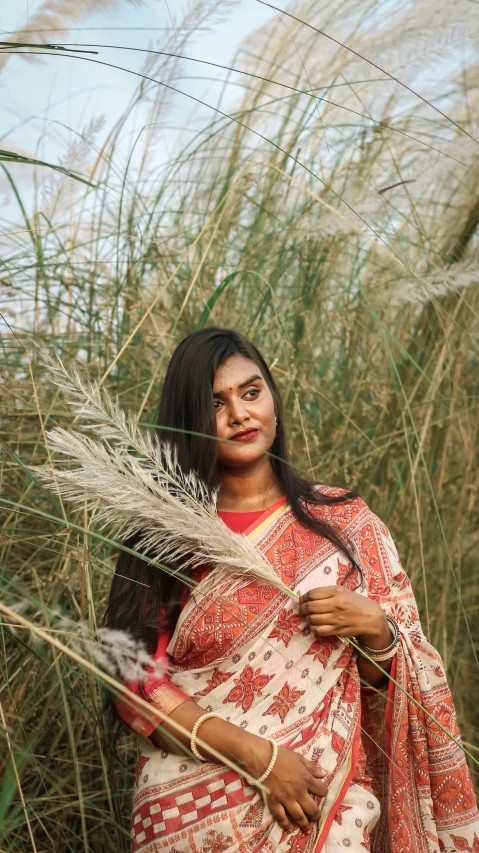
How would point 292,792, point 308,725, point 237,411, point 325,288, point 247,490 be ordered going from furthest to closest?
1. point 325,288
2. point 247,490
3. point 237,411
4. point 308,725
5. point 292,792

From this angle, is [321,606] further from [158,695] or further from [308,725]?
[158,695]

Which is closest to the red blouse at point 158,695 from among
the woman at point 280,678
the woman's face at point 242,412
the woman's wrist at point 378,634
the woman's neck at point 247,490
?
the woman at point 280,678

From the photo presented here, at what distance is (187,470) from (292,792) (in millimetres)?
786

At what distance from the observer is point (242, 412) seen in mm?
2121

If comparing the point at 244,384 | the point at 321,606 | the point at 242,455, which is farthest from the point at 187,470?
the point at 321,606

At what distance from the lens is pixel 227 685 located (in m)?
2.01

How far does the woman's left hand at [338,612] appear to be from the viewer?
6.18 ft

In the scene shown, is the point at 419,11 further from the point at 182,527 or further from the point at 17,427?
the point at 182,527

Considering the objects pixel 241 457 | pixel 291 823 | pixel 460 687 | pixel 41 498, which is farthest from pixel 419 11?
pixel 291 823

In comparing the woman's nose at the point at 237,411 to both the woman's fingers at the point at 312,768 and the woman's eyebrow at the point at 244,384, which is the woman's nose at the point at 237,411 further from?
the woman's fingers at the point at 312,768

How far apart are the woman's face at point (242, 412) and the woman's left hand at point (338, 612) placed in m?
0.40

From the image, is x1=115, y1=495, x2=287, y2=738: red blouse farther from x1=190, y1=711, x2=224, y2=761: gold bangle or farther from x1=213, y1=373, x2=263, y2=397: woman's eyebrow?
x1=213, y1=373, x2=263, y2=397: woman's eyebrow

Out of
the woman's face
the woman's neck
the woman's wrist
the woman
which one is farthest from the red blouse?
the woman's wrist

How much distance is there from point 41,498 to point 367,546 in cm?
105
